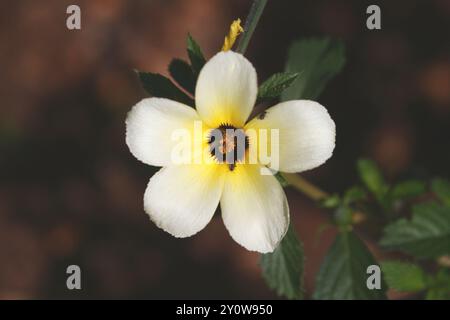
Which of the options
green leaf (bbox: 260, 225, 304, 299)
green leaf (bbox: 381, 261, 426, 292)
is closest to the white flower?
green leaf (bbox: 260, 225, 304, 299)

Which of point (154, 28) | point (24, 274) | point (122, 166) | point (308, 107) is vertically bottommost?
point (24, 274)

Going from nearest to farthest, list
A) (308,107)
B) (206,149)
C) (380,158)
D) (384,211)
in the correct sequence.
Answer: (308,107)
(206,149)
(384,211)
(380,158)

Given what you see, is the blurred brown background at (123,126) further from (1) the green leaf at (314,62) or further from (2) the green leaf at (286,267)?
(2) the green leaf at (286,267)
